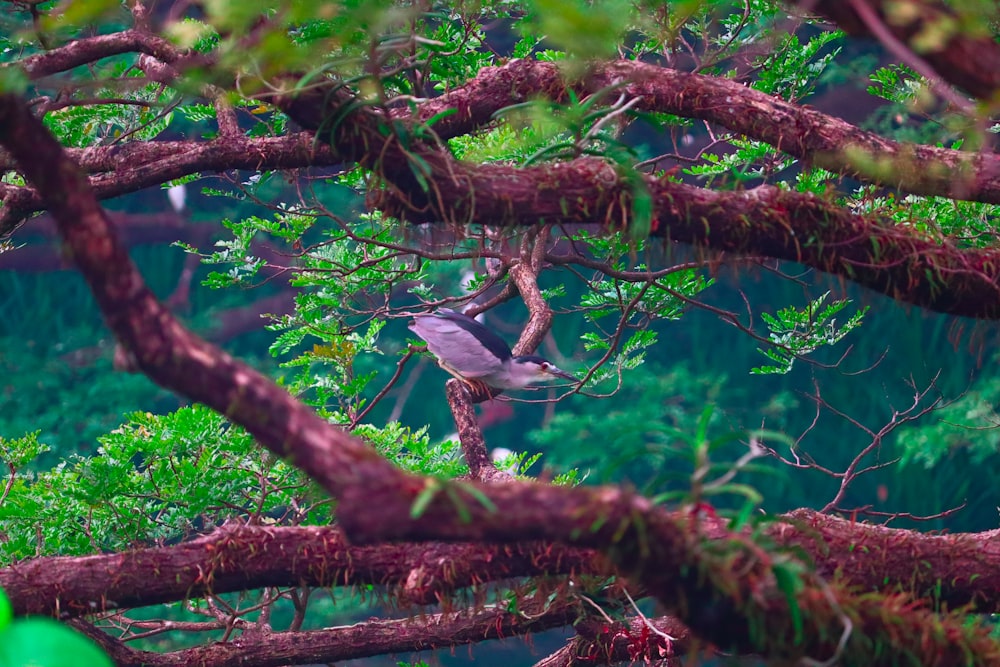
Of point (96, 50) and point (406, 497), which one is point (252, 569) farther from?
point (96, 50)

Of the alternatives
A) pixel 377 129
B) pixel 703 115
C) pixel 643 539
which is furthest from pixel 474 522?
pixel 703 115

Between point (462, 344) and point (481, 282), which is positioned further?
point (481, 282)

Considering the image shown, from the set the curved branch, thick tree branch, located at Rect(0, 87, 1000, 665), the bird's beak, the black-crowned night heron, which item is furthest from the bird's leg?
the curved branch

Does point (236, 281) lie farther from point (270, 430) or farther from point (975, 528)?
point (975, 528)

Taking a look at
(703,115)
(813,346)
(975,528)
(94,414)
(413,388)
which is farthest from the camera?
(413,388)

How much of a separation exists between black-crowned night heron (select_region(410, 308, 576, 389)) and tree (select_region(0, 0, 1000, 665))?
4.6 inches

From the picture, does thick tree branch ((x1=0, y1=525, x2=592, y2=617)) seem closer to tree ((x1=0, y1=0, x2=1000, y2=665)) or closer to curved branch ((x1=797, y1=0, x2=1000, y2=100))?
tree ((x1=0, y1=0, x2=1000, y2=665))

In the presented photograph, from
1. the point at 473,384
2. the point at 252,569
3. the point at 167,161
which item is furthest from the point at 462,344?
the point at 167,161

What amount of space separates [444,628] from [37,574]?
1082mm

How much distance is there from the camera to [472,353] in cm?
257

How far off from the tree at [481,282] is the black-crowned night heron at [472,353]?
0.39 feet

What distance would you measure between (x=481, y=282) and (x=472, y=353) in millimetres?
708

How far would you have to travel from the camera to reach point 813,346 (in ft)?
9.66

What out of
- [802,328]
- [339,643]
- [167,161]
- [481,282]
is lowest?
[339,643]
